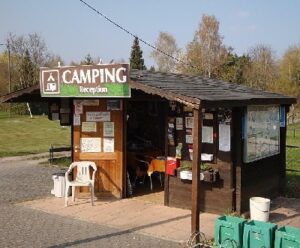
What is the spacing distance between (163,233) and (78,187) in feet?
11.6

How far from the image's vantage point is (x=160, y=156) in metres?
11.5

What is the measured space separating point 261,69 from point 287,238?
151 ft

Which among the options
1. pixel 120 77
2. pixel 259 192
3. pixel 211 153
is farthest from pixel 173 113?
pixel 259 192

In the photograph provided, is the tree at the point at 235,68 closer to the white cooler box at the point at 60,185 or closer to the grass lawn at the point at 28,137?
the grass lawn at the point at 28,137

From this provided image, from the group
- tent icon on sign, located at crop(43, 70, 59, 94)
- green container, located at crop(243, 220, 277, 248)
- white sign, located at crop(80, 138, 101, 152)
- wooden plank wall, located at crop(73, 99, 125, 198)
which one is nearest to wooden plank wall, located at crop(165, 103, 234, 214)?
wooden plank wall, located at crop(73, 99, 125, 198)

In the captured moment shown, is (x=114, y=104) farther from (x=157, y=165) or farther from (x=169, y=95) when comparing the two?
(x=169, y=95)

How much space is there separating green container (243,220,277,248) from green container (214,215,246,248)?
87mm

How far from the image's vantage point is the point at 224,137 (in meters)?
9.12

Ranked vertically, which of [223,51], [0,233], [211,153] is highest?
[223,51]

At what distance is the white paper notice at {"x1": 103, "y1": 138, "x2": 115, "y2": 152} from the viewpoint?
34.9 feet

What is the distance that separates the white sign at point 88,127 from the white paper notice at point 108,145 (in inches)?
14.6

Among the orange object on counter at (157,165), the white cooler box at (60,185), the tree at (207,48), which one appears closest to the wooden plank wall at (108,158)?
the white cooler box at (60,185)

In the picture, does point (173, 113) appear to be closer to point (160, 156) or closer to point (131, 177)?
point (160, 156)

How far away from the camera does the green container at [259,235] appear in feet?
21.1
